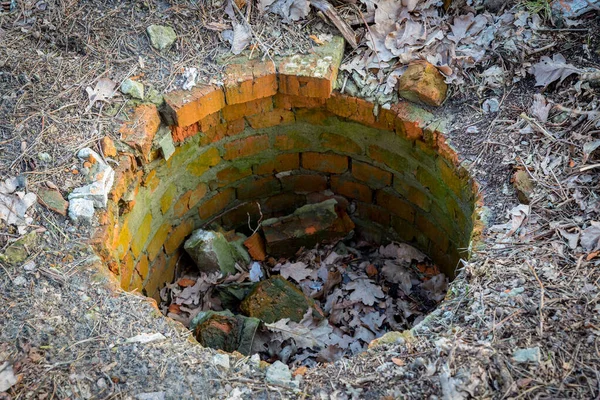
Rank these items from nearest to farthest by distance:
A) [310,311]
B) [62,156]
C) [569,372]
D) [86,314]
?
1. [569,372]
2. [86,314]
3. [62,156]
4. [310,311]

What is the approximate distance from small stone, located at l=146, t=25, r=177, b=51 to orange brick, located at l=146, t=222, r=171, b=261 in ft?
3.69

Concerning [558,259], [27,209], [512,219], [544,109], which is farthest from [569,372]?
[27,209]

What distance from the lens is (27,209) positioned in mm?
2639

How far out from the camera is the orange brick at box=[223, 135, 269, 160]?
3.67 m

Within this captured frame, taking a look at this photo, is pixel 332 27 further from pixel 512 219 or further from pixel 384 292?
pixel 384 292

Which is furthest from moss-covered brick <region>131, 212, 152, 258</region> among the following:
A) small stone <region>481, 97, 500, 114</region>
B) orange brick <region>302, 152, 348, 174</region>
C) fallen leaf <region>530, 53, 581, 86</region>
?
fallen leaf <region>530, 53, 581, 86</region>

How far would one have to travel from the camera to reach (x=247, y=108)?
3.47m

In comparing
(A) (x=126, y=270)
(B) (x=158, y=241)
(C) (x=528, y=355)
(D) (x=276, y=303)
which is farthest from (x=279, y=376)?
(B) (x=158, y=241)

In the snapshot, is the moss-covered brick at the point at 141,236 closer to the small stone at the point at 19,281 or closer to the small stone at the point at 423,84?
the small stone at the point at 19,281

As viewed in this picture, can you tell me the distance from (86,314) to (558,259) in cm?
200

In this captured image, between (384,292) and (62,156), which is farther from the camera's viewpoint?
(384,292)

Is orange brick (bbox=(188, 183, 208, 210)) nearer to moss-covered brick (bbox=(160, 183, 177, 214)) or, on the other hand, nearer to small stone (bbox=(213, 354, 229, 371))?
moss-covered brick (bbox=(160, 183, 177, 214))

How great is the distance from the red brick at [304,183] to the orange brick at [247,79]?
0.95 m

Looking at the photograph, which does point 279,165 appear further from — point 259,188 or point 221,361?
A: point 221,361
